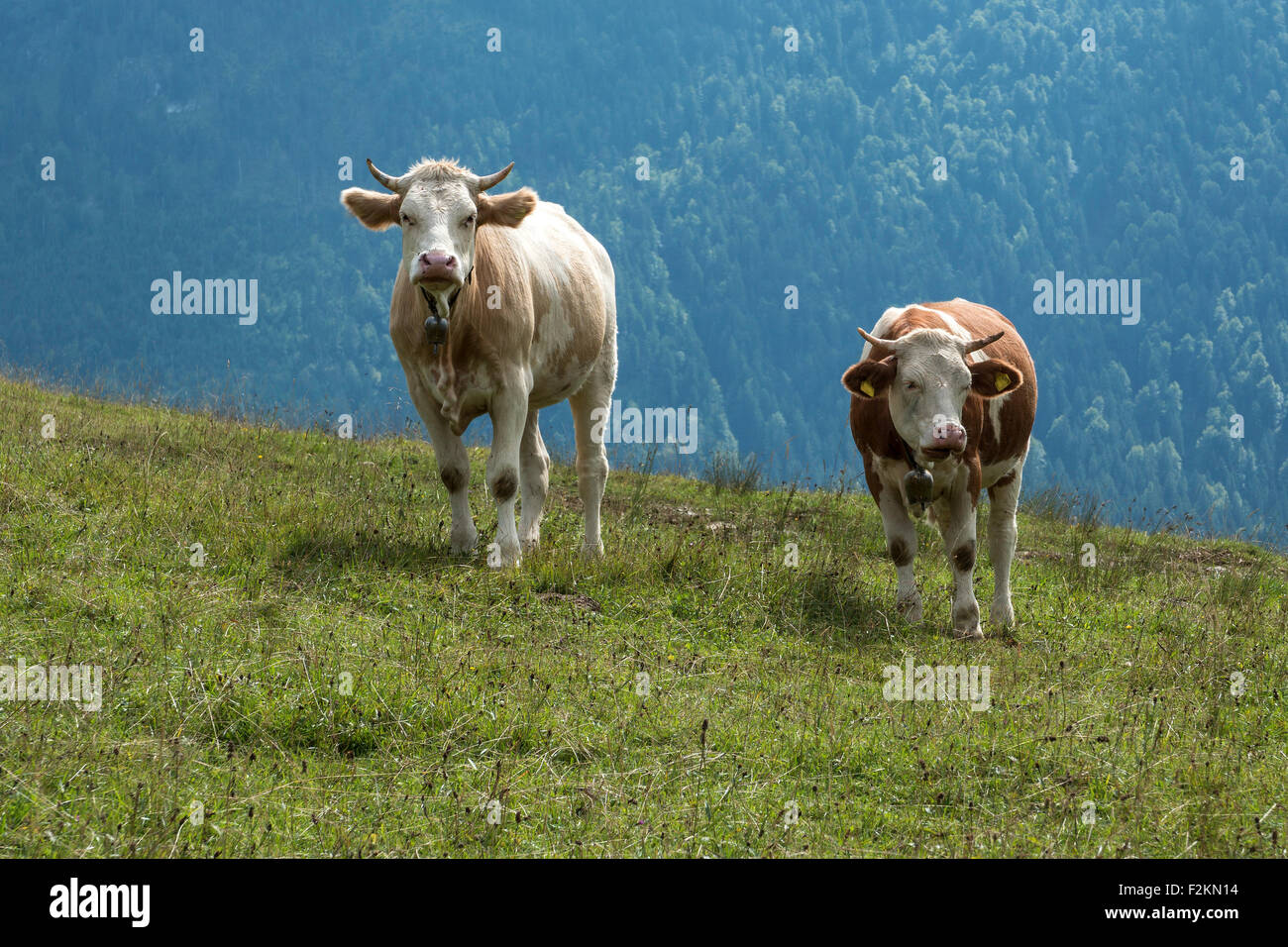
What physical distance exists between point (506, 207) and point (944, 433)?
3.39m

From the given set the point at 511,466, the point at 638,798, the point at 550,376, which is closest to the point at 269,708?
the point at 638,798

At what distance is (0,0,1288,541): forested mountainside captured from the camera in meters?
142

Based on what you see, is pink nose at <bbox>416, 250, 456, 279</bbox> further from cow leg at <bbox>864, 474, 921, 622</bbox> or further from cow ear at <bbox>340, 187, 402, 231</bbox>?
cow leg at <bbox>864, 474, 921, 622</bbox>

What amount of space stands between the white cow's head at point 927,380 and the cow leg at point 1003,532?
1.21m

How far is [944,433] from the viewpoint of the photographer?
729 cm

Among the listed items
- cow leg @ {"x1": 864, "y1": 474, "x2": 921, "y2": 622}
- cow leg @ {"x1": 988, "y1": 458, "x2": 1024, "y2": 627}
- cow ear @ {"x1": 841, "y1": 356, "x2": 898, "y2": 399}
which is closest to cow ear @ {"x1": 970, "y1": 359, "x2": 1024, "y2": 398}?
cow ear @ {"x1": 841, "y1": 356, "x2": 898, "y2": 399}

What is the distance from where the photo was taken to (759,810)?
4.70m

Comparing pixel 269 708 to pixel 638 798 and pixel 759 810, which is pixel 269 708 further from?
pixel 759 810

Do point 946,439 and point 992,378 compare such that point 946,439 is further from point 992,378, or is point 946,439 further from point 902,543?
point 902,543

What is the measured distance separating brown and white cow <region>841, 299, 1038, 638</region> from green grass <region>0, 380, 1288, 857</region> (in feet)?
1.46

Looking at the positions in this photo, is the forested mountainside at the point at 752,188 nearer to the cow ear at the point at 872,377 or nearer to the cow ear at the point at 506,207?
the cow ear at the point at 872,377

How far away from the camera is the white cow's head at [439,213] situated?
7398mm

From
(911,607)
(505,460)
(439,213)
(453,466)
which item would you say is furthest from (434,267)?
(911,607)

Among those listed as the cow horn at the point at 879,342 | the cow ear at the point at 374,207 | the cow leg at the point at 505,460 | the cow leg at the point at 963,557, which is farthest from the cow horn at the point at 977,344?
the cow ear at the point at 374,207
